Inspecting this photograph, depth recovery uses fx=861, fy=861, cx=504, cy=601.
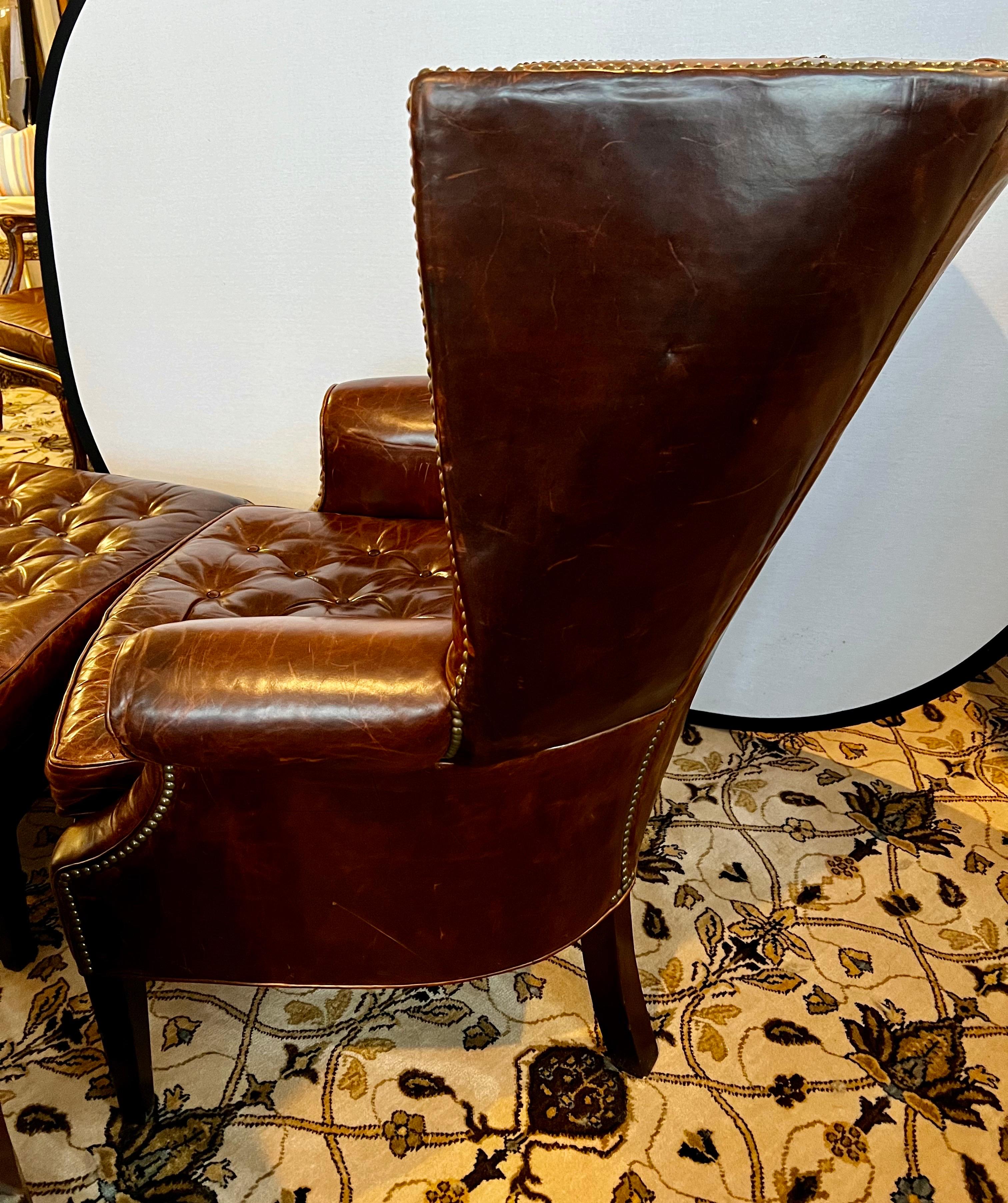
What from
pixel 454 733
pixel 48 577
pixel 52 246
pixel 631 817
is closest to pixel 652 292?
pixel 454 733

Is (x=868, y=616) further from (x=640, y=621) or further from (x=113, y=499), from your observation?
(x=113, y=499)

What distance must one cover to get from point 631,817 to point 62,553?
39.6 inches

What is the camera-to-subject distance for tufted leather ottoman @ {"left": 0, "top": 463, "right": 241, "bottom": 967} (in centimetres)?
115

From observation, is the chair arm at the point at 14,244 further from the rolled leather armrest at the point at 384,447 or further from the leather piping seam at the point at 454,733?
the leather piping seam at the point at 454,733

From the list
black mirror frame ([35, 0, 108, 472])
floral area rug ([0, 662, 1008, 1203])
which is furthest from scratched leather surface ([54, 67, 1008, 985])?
black mirror frame ([35, 0, 108, 472])

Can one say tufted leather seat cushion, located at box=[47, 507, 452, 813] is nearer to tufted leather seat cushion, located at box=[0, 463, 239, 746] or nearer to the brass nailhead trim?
tufted leather seat cushion, located at box=[0, 463, 239, 746]

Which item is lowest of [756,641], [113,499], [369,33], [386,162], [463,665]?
[756,641]

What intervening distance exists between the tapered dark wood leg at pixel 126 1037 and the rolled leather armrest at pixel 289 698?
1.28 ft

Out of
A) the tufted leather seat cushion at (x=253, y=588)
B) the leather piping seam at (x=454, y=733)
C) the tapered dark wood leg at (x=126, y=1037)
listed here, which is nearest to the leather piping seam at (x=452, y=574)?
the leather piping seam at (x=454, y=733)

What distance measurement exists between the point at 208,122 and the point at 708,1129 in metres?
1.79

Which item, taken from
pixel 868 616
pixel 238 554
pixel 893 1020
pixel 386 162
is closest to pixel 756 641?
pixel 868 616

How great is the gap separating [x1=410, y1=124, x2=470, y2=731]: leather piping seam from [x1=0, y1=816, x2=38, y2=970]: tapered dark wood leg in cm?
74

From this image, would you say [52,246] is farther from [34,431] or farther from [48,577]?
[34,431]

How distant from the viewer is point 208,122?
1.56m
